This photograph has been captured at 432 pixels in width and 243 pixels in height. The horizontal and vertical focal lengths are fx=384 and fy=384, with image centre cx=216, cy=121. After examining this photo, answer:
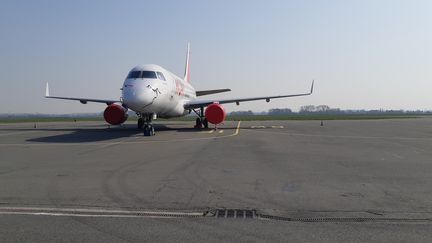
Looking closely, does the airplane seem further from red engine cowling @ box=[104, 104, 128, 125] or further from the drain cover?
the drain cover

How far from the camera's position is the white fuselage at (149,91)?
60.1 feet

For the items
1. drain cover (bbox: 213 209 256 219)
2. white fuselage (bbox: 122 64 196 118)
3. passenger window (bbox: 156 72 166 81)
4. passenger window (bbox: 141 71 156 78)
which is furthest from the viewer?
passenger window (bbox: 156 72 166 81)

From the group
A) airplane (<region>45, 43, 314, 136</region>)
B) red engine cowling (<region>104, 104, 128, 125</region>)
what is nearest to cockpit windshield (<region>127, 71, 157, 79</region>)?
airplane (<region>45, 43, 314, 136</region>)

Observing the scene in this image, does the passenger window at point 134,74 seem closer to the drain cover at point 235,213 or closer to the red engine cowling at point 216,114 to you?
the red engine cowling at point 216,114

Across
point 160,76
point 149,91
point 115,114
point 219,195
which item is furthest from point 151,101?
point 219,195

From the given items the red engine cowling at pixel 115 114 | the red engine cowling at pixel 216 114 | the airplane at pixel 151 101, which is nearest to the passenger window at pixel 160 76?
the airplane at pixel 151 101

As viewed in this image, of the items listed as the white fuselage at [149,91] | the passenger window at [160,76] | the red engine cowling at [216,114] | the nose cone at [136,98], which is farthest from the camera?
the red engine cowling at [216,114]

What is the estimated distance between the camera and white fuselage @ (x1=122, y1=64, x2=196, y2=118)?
722 inches

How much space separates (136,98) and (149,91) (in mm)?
1130

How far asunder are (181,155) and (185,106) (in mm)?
15321

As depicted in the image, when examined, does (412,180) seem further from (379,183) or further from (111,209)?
(111,209)

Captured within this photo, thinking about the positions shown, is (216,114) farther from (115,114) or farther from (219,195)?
(219,195)

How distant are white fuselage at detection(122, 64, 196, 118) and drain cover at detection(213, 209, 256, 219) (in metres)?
13.3

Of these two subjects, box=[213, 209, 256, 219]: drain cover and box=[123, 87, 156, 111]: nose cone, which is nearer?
box=[213, 209, 256, 219]: drain cover
